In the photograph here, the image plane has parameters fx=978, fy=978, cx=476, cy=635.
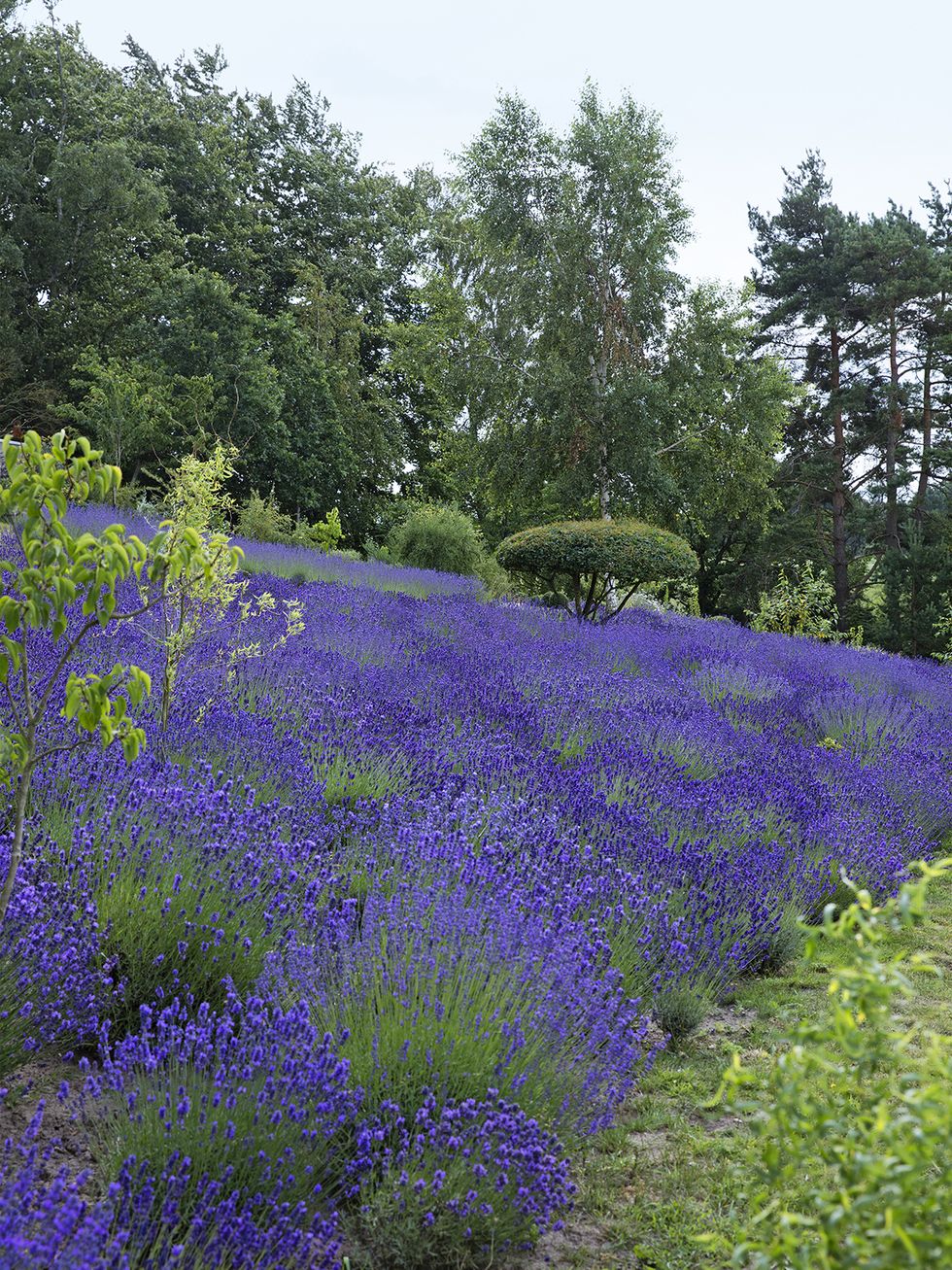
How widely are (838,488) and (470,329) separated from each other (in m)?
10.3

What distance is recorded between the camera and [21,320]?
22.2 m

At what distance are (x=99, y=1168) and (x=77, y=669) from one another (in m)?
3.05

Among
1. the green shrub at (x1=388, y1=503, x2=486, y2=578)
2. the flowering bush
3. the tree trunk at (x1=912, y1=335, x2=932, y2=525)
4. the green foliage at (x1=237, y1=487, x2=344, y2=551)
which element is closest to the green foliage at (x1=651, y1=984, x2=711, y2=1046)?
the flowering bush

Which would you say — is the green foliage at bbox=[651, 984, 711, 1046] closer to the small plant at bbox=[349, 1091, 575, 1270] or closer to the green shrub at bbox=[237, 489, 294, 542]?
the small plant at bbox=[349, 1091, 575, 1270]

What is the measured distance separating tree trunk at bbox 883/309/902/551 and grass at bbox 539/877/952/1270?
21.2m

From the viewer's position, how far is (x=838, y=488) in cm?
2359

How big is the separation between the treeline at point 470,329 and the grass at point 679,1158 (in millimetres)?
14384

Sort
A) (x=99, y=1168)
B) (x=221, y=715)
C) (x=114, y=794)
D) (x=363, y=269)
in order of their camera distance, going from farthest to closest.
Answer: (x=363, y=269) → (x=221, y=715) → (x=114, y=794) → (x=99, y=1168)

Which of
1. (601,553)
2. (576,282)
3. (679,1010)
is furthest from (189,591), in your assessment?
(576,282)

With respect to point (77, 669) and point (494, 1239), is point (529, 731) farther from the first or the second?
point (494, 1239)

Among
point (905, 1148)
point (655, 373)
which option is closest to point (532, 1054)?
point (905, 1148)

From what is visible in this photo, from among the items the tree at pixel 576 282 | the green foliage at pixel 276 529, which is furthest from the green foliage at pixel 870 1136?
the tree at pixel 576 282

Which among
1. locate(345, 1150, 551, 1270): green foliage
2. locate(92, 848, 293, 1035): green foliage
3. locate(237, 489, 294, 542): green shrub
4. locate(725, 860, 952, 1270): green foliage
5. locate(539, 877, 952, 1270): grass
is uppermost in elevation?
locate(237, 489, 294, 542): green shrub

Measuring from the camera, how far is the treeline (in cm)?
1816
